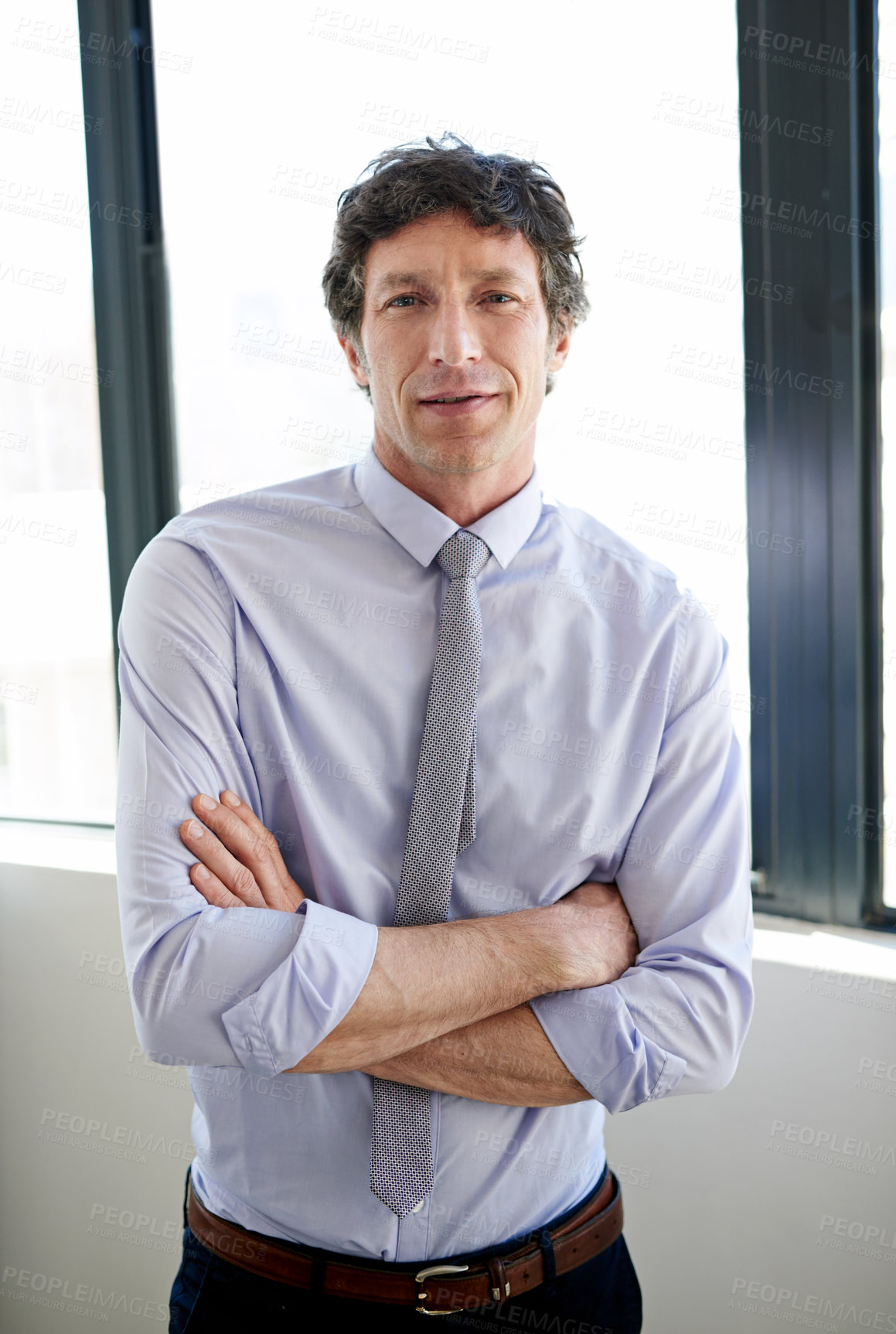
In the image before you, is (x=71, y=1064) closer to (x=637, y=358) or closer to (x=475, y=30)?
(x=637, y=358)

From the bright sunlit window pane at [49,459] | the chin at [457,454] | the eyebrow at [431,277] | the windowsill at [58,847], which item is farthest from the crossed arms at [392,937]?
the bright sunlit window pane at [49,459]

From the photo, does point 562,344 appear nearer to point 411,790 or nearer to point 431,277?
point 431,277

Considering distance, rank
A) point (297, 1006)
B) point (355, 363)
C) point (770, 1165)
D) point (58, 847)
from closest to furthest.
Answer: point (297, 1006)
point (355, 363)
point (770, 1165)
point (58, 847)

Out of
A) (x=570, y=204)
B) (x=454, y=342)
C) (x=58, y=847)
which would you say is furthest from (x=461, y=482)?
(x=58, y=847)

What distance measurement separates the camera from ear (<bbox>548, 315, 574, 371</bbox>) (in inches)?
59.2

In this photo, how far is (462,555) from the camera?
1.30m

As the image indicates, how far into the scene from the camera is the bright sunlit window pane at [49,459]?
7.82 feet

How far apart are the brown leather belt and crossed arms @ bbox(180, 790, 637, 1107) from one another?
0.20 meters

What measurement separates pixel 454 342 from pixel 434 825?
605mm

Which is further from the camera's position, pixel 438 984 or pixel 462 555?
pixel 462 555

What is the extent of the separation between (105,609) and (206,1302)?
169cm

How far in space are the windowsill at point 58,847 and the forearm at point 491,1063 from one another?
1.23 m

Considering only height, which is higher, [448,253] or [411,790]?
[448,253]

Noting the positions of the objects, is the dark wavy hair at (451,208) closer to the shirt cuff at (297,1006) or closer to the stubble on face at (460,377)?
the stubble on face at (460,377)
